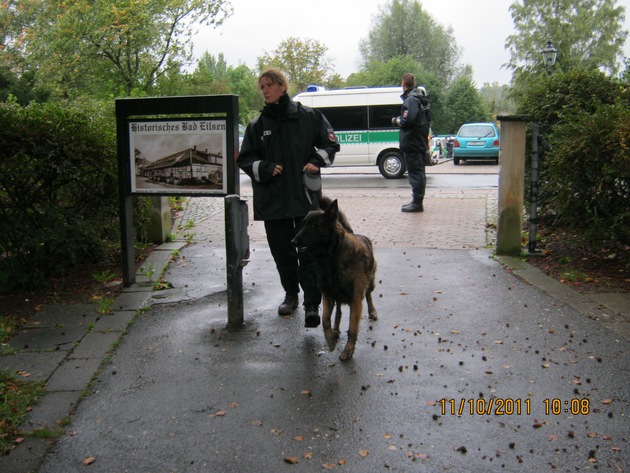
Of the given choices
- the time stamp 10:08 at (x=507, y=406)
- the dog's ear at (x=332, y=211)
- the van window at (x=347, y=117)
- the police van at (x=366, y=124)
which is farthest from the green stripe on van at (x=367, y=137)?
the time stamp 10:08 at (x=507, y=406)

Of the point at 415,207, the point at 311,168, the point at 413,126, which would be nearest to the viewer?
the point at 311,168

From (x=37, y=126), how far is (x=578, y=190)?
19.4ft

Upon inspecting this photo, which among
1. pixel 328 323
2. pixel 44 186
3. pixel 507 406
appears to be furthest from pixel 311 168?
pixel 44 186

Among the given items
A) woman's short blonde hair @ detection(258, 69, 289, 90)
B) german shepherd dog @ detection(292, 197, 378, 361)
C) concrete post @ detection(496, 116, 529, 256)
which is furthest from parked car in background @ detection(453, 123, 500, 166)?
german shepherd dog @ detection(292, 197, 378, 361)

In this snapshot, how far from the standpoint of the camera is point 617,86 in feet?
29.8

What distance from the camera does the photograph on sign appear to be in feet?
20.9

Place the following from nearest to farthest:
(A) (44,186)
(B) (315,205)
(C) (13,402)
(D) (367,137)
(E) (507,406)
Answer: (E) (507,406)
(C) (13,402)
(B) (315,205)
(A) (44,186)
(D) (367,137)

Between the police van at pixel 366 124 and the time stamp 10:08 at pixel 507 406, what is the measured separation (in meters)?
16.3

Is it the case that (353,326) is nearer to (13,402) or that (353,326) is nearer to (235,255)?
(235,255)

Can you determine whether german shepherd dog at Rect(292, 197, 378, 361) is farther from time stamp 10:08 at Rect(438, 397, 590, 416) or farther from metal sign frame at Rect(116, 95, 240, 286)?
metal sign frame at Rect(116, 95, 240, 286)

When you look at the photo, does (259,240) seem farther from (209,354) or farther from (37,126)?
(209,354)

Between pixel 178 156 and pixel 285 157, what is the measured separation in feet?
4.80

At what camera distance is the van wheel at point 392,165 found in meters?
20.1

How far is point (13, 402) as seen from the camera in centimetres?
418
